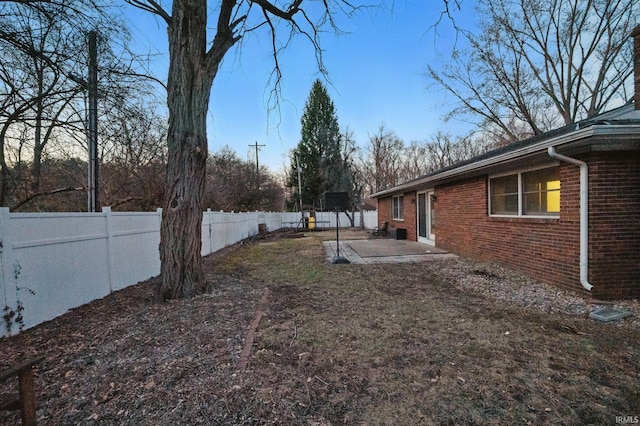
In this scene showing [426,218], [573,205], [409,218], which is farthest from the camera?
[409,218]

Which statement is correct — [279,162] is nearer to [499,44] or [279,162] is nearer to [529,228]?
[499,44]

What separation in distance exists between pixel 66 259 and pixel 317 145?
86.5 feet

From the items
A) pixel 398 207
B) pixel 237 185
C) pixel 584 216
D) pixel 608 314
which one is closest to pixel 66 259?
pixel 608 314

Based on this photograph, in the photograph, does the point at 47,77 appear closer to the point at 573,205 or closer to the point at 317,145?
the point at 573,205

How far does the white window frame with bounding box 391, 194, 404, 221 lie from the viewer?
47.1 ft

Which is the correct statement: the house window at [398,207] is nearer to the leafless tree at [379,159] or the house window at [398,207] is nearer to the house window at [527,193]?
the house window at [527,193]

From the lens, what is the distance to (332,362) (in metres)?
2.76

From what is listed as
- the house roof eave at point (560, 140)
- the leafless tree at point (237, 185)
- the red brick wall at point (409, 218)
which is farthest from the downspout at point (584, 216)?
the leafless tree at point (237, 185)

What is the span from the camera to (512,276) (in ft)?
19.3

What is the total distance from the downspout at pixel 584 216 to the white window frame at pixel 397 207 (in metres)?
9.56

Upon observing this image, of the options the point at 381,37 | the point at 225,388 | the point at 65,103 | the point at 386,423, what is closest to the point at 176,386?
the point at 225,388

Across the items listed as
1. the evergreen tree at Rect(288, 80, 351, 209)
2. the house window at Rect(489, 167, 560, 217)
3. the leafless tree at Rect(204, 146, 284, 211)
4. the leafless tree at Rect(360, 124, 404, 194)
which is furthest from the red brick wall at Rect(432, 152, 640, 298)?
the evergreen tree at Rect(288, 80, 351, 209)

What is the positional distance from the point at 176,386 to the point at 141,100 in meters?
4.72

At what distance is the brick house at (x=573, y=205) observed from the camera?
172 inches
